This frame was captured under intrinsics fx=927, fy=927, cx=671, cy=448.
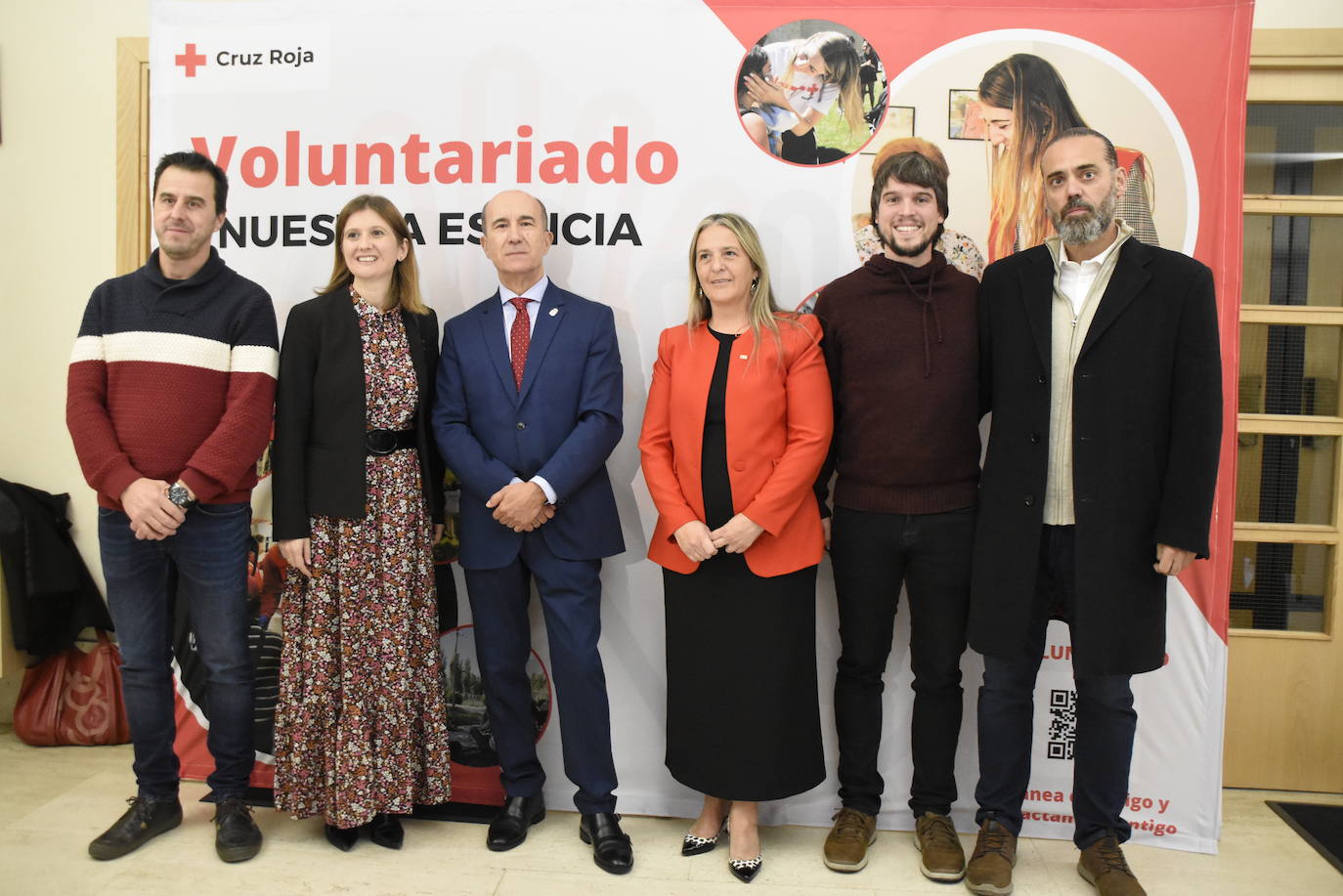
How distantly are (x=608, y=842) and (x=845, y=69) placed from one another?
7.60 feet

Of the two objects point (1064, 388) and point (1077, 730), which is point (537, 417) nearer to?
point (1064, 388)

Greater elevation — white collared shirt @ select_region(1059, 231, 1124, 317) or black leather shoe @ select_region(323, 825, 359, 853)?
white collared shirt @ select_region(1059, 231, 1124, 317)

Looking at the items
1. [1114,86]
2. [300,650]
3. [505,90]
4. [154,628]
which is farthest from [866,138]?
[154,628]

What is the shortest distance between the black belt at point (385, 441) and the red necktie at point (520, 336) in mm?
344

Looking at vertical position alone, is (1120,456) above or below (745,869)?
above

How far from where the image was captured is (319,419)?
2.45 metres

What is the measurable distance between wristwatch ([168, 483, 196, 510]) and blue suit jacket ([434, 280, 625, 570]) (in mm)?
647

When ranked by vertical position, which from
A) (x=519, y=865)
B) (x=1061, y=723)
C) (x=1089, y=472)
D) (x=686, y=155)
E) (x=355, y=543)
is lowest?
(x=519, y=865)

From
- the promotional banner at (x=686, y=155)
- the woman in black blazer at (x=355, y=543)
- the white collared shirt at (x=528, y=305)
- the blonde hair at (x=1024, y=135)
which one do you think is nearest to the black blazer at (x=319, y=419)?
the woman in black blazer at (x=355, y=543)

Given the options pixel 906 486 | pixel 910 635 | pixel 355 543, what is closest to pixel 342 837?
pixel 355 543

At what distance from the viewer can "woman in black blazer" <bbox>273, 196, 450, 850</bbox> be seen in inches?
96.0

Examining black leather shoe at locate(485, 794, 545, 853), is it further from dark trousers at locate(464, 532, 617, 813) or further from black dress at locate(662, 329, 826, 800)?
black dress at locate(662, 329, 826, 800)

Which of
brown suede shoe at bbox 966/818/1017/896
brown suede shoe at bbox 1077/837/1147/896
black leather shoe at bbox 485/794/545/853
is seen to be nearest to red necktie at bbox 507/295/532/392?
black leather shoe at bbox 485/794/545/853

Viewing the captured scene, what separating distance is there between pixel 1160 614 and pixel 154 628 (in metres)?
2.64
